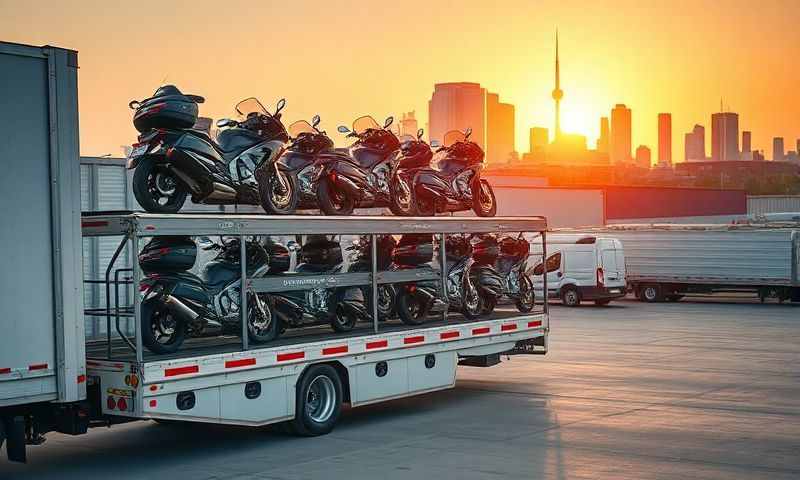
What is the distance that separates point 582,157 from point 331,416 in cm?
17625

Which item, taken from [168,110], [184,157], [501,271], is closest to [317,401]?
[184,157]

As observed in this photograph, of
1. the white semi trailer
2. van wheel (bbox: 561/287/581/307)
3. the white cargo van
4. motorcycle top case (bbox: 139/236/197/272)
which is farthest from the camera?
van wheel (bbox: 561/287/581/307)

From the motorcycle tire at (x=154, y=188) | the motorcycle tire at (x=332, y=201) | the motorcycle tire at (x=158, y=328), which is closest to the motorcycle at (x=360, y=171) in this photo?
the motorcycle tire at (x=332, y=201)

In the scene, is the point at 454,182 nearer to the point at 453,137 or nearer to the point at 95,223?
the point at 453,137

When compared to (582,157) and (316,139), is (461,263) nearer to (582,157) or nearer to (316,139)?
(316,139)

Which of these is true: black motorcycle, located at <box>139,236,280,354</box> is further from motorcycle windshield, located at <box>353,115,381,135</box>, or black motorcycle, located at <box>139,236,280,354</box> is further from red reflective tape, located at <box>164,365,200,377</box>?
motorcycle windshield, located at <box>353,115,381,135</box>

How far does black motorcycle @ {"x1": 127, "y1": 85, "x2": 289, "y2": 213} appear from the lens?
1226 centimetres

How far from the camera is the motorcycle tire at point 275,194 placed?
13.4 m

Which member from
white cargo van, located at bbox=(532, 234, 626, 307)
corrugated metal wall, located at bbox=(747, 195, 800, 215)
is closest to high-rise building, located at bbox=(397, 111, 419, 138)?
white cargo van, located at bbox=(532, 234, 626, 307)

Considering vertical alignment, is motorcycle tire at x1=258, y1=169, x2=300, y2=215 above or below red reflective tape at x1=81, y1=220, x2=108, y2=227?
above

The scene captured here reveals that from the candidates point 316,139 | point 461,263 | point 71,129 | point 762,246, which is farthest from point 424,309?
point 762,246

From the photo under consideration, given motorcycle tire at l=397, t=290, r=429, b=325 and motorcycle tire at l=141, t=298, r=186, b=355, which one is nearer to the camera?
motorcycle tire at l=141, t=298, r=186, b=355

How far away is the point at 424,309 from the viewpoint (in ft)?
49.6

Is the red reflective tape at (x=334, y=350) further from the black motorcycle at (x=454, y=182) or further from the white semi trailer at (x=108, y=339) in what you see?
the black motorcycle at (x=454, y=182)
